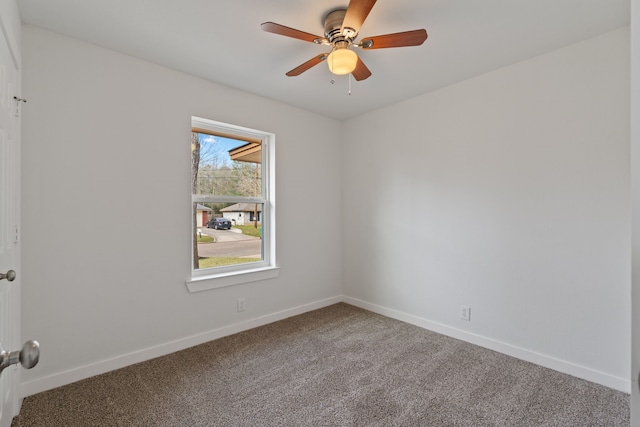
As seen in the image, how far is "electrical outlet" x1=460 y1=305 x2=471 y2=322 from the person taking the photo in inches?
113

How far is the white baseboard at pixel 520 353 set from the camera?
Result: 6.98 feet

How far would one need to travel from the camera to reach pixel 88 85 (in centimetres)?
226

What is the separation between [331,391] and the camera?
210cm

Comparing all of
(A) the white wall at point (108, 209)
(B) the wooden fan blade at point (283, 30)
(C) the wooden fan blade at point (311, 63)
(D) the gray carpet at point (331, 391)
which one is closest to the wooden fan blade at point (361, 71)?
(C) the wooden fan blade at point (311, 63)

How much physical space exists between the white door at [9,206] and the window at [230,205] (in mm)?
1178

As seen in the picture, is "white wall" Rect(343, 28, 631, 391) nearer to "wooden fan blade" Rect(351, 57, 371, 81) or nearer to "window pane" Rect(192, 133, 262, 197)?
"wooden fan blade" Rect(351, 57, 371, 81)

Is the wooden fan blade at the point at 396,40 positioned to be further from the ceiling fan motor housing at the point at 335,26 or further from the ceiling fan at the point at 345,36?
the ceiling fan motor housing at the point at 335,26

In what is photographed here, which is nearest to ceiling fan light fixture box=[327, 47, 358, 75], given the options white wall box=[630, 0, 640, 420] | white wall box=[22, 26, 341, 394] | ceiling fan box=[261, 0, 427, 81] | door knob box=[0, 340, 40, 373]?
ceiling fan box=[261, 0, 427, 81]

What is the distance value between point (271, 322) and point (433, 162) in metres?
2.38

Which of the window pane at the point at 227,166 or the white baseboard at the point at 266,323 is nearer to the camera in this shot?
the white baseboard at the point at 266,323

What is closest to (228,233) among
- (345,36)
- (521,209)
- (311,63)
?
(311,63)

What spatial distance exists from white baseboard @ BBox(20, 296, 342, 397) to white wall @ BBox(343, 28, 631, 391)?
4.53ft

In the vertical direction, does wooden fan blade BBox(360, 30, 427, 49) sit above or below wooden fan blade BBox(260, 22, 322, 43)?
below

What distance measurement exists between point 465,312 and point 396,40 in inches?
94.1
